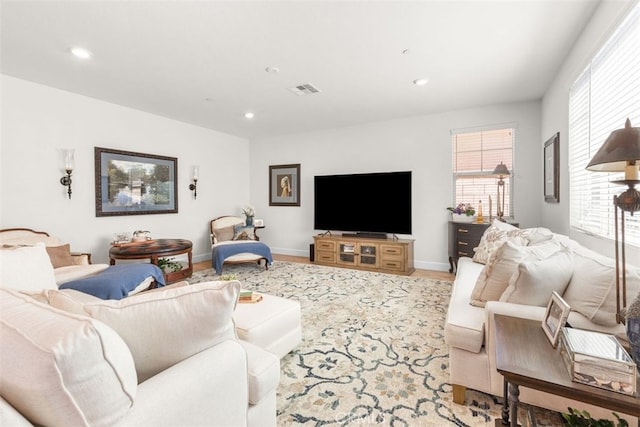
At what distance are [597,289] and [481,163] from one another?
139 inches

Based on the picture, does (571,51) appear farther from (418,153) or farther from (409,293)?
(409,293)

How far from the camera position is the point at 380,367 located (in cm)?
206

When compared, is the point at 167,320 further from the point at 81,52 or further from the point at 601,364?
the point at 81,52

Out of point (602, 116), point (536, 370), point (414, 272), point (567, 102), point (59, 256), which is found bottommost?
point (414, 272)

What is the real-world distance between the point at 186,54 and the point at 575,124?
12.3 feet

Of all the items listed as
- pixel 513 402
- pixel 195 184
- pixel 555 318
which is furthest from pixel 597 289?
pixel 195 184

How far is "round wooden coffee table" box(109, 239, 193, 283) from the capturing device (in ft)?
11.8

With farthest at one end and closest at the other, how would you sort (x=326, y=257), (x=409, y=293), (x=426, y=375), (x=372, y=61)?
(x=326, y=257) < (x=409, y=293) < (x=372, y=61) < (x=426, y=375)

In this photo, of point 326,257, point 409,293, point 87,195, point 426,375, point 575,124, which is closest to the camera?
point 426,375

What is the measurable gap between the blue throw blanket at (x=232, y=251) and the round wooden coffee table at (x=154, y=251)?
42 cm

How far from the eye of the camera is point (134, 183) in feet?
14.9

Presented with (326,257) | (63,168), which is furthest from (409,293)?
(63,168)

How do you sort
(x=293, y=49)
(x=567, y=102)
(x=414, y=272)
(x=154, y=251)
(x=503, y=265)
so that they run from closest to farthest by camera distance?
(x=503, y=265) → (x=293, y=49) → (x=567, y=102) → (x=154, y=251) → (x=414, y=272)

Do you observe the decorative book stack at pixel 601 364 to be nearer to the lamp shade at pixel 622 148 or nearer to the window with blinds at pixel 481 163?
the lamp shade at pixel 622 148
